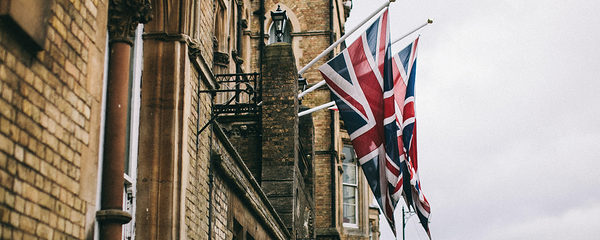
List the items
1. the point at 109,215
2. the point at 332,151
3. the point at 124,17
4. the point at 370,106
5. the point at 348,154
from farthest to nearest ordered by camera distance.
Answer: the point at 348,154 < the point at 332,151 < the point at 370,106 < the point at 124,17 < the point at 109,215

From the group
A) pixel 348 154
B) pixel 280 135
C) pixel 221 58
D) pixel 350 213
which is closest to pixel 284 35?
pixel 348 154

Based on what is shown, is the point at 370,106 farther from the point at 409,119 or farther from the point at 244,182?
the point at 244,182

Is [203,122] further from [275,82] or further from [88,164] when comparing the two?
[275,82]

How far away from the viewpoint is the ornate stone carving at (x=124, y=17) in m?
9.13

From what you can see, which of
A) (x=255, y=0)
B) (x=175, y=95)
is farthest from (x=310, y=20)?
(x=175, y=95)

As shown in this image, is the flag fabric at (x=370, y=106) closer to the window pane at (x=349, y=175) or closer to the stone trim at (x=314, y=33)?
the stone trim at (x=314, y=33)

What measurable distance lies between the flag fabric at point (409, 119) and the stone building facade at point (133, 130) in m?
2.31

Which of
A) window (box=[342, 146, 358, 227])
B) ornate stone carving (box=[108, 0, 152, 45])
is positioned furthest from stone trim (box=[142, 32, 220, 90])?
window (box=[342, 146, 358, 227])

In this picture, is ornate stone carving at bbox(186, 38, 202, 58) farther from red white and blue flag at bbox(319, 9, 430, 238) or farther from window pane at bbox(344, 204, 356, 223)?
window pane at bbox(344, 204, 356, 223)

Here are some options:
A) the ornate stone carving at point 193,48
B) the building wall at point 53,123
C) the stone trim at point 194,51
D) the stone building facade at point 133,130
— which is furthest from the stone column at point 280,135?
the building wall at point 53,123

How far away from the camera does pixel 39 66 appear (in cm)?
694

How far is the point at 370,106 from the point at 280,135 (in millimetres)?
2892

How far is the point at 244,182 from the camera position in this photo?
1475 centimetres

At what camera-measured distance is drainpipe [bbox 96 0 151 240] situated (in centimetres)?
860
